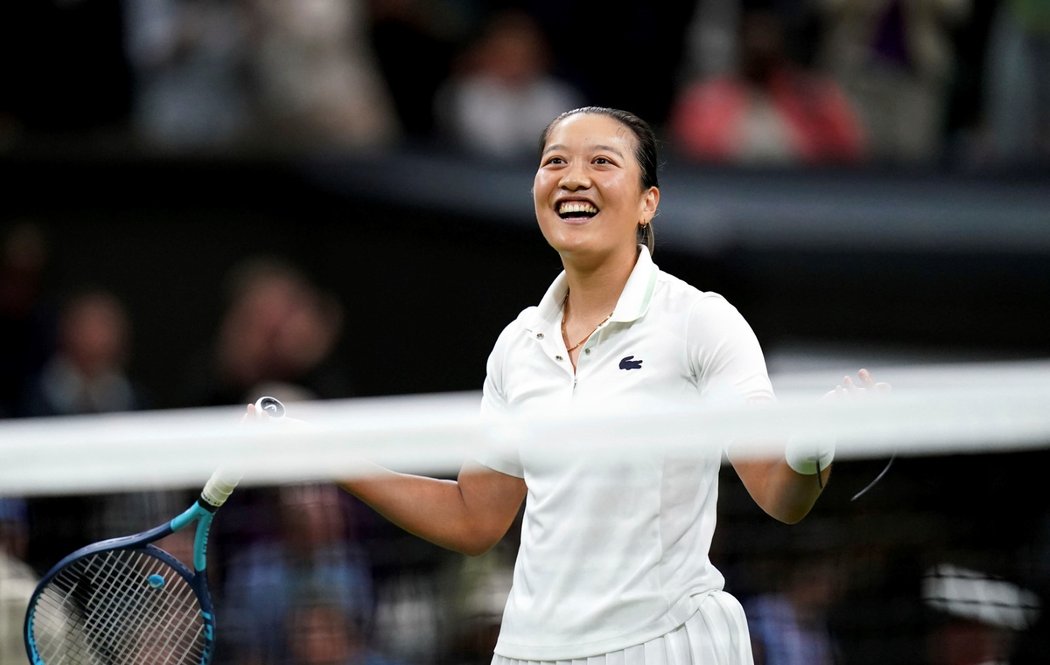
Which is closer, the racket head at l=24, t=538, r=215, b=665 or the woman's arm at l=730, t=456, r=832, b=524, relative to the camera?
the woman's arm at l=730, t=456, r=832, b=524

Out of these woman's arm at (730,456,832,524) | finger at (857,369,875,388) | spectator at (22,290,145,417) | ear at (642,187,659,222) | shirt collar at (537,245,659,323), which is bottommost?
woman's arm at (730,456,832,524)

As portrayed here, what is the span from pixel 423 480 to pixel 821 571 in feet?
4.72

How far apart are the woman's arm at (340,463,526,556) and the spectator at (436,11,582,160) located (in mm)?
5758

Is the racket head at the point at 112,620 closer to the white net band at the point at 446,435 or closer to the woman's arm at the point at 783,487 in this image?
the white net band at the point at 446,435

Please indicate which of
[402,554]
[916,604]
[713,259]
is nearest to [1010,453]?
[916,604]

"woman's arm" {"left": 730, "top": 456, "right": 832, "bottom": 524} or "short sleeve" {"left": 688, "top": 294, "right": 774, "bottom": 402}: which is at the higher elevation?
"short sleeve" {"left": 688, "top": 294, "right": 774, "bottom": 402}

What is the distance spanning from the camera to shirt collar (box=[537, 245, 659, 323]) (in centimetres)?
335

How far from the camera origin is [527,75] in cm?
932

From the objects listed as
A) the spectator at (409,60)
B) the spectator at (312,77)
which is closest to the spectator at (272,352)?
the spectator at (312,77)

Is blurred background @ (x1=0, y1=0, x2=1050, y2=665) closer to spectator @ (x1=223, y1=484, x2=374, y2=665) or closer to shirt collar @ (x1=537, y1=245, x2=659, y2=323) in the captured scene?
spectator @ (x1=223, y1=484, x2=374, y2=665)

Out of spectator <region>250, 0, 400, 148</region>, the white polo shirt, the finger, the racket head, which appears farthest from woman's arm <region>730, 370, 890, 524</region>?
spectator <region>250, 0, 400, 148</region>

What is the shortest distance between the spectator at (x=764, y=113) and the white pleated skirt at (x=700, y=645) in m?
5.96

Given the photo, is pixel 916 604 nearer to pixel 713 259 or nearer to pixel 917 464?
pixel 917 464

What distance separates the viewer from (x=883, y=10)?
935 cm
